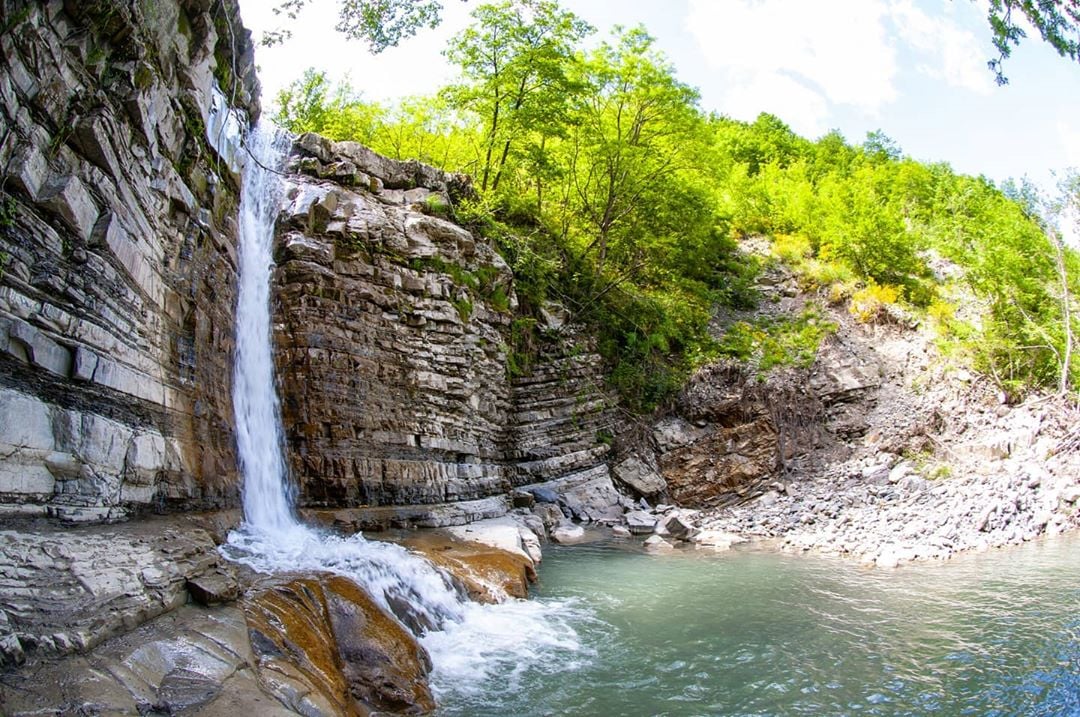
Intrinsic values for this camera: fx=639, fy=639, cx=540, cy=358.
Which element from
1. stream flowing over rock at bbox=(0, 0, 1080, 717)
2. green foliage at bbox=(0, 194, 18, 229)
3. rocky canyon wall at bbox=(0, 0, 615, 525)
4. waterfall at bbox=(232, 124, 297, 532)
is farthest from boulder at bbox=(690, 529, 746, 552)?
green foliage at bbox=(0, 194, 18, 229)

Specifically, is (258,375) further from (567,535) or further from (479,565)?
(567,535)

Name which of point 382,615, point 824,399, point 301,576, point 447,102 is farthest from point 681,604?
point 447,102

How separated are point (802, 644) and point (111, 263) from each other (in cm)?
917

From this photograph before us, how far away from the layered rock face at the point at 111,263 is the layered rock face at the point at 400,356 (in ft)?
6.68

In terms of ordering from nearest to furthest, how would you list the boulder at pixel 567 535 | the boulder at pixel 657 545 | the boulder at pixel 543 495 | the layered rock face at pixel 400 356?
the layered rock face at pixel 400 356 → the boulder at pixel 657 545 → the boulder at pixel 567 535 → the boulder at pixel 543 495

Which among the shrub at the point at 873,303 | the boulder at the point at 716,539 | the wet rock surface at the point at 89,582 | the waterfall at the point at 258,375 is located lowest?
the boulder at the point at 716,539

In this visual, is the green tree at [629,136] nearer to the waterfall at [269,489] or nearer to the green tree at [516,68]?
the green tree at [516,68]

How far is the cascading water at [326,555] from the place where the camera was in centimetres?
750

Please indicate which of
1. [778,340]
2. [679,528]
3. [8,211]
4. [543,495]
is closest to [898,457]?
[778,340]

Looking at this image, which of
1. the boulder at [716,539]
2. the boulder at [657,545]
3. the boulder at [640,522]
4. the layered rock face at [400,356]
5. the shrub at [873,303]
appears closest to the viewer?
the layered rock face at [400,356]

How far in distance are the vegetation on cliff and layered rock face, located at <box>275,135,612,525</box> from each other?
2.13 m

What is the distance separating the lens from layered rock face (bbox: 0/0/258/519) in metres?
5.55

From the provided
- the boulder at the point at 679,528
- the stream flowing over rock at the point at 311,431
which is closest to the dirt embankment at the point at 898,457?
the stream flowing over rock at the point at 311,431

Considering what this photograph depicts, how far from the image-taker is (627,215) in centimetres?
2186
